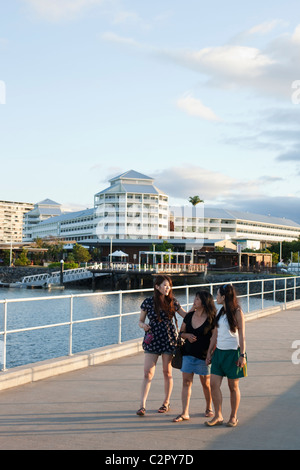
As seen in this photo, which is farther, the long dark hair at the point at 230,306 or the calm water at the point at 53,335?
the calm water at the point at 53,335

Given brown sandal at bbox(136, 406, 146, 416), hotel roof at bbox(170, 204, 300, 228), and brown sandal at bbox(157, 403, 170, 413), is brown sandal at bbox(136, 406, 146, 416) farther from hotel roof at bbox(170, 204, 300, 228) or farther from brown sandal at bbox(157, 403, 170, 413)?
hotel roof at bbox(170, 204, 300, 228)

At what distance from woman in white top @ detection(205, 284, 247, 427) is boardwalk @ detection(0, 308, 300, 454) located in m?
0.26

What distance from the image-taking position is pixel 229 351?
6262 mm

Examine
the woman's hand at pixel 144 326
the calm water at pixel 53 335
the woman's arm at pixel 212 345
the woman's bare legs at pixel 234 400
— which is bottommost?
the calm water at pixel 53 335

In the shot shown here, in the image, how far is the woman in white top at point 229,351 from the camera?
622cm

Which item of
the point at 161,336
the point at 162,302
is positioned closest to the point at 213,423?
the point at 161,336

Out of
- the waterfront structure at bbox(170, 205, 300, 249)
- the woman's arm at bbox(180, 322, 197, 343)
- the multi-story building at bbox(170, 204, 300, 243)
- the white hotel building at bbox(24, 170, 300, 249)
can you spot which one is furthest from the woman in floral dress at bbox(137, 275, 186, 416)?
the multi-story building at bbox(170, 204, 300, 243)

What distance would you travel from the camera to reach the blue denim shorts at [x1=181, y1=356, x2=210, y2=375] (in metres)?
6.52

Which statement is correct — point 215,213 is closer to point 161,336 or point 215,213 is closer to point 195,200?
point 195,200

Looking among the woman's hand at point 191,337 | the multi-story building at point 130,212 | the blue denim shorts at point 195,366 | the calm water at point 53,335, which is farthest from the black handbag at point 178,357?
the multi-story building at point 130,212

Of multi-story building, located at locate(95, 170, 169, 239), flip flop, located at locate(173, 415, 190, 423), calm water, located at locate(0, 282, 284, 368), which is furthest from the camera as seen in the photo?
multi-story building, located at locate(95, 170, 169, 239)

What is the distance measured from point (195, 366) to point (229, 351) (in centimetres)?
50

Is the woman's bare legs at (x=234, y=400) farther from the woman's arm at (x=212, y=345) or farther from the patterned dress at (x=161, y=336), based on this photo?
the patterned dress at (x=161, y=336)

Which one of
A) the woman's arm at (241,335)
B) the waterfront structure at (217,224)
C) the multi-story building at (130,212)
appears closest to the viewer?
the woman's arm at (241,335)
